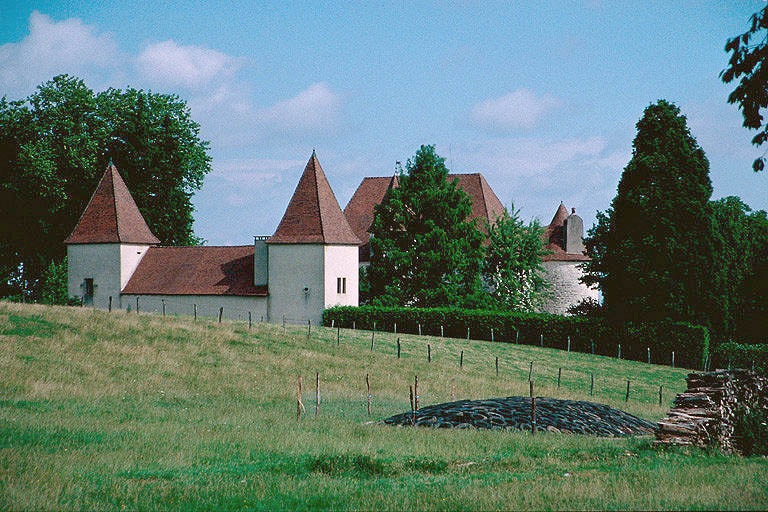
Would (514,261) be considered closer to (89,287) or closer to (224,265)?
(224,265)

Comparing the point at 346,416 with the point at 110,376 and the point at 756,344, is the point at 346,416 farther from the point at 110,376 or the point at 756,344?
the point at 756,344

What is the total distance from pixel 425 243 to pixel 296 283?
35.3 feet

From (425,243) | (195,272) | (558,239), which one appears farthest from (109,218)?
(558,239)

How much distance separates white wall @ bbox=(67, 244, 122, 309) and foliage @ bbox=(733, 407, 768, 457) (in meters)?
45.7

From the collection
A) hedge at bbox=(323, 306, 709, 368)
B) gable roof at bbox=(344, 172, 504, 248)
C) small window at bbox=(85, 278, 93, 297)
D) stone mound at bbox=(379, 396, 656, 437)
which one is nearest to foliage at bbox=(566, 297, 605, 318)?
hedge at bbox=(323, 306, 709, 368)

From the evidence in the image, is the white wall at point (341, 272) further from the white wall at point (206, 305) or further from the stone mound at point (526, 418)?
the stone mound at point (526, 418)

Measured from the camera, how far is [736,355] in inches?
1794

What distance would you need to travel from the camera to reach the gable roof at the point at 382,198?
64.8 m

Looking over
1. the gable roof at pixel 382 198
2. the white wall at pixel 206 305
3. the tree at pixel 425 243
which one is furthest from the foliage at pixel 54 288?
the gable roof at pixel 382 198

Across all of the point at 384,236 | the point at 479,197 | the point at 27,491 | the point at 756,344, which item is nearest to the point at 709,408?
the point at 27,491

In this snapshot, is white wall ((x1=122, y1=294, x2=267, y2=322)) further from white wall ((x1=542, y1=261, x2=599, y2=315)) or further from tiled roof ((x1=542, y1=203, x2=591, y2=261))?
white wall ((x1=542, y1=261, x2=599, y2=315))

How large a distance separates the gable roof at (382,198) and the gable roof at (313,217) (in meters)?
12.1

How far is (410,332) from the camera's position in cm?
4997

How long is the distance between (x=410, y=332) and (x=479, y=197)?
20.3 meters
